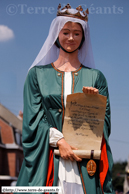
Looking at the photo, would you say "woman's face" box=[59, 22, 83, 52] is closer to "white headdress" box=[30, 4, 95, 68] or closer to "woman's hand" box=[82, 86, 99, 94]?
"white headdress" box=[30, 4, 95, 68]

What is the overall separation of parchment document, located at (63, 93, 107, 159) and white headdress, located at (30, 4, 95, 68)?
0.88 metres

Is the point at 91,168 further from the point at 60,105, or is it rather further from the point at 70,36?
the point at 70,36

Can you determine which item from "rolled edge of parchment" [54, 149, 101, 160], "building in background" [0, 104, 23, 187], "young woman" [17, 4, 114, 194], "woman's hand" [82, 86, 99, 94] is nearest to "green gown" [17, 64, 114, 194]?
"young woman" [17, 4, 114, 194]

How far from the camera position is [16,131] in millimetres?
34375

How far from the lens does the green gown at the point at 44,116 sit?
458 cm

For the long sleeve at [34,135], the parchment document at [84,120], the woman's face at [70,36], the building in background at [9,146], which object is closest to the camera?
the long sleeve at [34,135]

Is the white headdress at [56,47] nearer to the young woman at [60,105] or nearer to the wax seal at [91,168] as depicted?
the young woman at [60,105]

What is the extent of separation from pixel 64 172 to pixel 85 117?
77 centimetres

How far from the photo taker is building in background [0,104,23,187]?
33219 mm

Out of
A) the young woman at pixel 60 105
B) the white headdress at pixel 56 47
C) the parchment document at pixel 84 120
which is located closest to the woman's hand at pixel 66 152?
the young woman at pixel 60 105

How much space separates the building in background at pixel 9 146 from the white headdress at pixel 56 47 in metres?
27.7

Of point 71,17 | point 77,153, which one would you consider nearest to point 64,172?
point 77,153

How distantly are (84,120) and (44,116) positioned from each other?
0.57 metres

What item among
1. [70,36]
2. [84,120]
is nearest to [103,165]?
[84,120]
